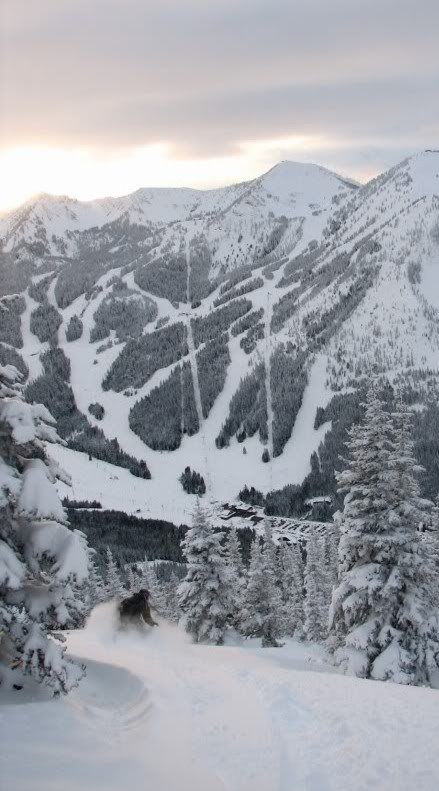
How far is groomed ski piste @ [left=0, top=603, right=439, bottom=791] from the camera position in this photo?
32.5 feet

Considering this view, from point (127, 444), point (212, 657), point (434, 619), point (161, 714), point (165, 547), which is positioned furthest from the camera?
point (127, 444)

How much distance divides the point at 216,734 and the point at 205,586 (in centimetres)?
2600

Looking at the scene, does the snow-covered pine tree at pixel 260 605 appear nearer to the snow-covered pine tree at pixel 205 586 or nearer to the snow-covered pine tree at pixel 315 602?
the snow-covered pine tree at pixel 205 586

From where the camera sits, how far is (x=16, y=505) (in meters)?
11.8

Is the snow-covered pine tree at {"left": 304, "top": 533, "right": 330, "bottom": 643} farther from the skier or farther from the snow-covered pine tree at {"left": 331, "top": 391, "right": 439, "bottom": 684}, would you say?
the snow-covered pine tree at {"left": 331, "top": 391, "right": 439, "bottom": 684}

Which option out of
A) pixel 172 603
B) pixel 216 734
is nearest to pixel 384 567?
pixel 216 734

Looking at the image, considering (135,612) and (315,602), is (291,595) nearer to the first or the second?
(315,602)

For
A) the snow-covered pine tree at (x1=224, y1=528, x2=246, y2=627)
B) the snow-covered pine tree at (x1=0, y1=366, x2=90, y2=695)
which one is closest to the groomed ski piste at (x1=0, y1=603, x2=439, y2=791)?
the snow-covered pine tree at (x1=0, y1=366, x2=90, y2=695)

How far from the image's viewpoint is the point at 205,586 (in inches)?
1489

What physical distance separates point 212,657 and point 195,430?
584ft

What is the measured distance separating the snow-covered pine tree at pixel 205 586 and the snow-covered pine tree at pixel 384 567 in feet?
45.9

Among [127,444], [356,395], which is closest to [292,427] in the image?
[356,395]

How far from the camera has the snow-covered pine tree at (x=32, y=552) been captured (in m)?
11.5

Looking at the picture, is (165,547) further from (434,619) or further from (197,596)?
(434,619)
